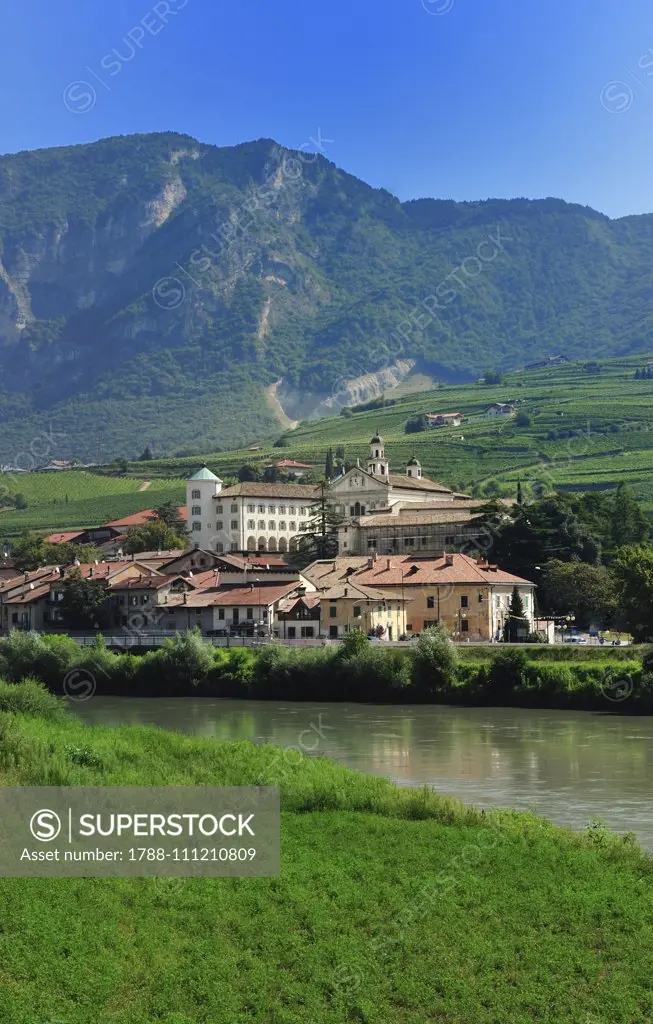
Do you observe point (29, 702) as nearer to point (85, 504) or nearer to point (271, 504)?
point (271, 504)

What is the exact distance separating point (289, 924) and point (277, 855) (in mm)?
2678

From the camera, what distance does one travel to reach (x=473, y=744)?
142ft

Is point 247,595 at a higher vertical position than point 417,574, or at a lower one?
lower

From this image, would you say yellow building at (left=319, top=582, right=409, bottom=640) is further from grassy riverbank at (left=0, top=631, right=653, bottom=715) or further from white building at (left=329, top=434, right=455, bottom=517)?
white building at (left=329, top=434, right=455, bottom=517)

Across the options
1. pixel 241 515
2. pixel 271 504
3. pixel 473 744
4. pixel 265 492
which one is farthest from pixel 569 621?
pixel 271 504

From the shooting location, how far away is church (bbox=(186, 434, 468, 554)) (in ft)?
402

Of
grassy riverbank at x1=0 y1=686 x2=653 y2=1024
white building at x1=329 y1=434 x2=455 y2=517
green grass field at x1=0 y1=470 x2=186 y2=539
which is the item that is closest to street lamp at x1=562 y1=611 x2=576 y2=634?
white building at x1=329 y1=434 x2=455 y2=517

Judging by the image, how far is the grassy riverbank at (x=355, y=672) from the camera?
54978 millimetres

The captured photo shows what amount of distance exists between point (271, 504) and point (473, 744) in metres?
83.5

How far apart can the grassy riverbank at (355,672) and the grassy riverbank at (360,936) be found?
104 ft

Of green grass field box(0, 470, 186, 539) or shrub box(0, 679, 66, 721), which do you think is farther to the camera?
green grass field box(0, 470, 186, 539)

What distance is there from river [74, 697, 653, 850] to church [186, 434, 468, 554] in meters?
59.6

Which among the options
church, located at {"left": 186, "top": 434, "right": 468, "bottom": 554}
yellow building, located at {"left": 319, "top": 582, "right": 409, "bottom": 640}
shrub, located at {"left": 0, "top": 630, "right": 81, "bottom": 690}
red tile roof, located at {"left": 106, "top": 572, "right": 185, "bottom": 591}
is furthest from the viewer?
church, located at {"left": 186, "top": 434, "right": 468, "bottom": 554}

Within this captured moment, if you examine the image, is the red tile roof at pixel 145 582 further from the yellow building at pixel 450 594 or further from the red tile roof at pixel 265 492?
the red tile roof at pixel 265 492
